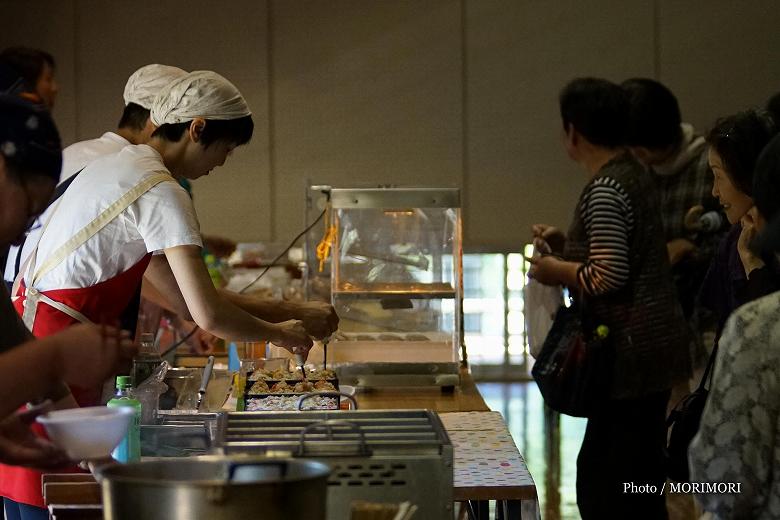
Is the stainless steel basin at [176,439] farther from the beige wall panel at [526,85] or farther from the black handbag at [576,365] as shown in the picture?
the beige wall panel at [526,85]

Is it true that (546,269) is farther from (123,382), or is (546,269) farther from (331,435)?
(331,435)

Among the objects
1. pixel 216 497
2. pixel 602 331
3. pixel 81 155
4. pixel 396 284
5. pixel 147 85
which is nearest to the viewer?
pixel 216 497

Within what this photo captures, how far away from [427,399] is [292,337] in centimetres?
87

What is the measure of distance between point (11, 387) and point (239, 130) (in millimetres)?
1449

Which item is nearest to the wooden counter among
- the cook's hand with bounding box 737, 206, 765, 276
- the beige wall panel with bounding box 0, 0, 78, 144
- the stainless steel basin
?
the cook's hand with bounding box 737, 206, 765, 276

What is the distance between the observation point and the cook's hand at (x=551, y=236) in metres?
4.02

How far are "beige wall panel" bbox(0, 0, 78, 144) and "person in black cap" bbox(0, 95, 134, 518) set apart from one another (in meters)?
7.12

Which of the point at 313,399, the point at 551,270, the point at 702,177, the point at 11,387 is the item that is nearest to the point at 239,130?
the point at 313,399

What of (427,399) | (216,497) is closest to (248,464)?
(216,497)

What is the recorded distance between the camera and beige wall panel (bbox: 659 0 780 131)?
27.2ft

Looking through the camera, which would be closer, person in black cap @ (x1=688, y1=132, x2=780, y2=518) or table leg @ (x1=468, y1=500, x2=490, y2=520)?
person in black cap @ (x1=688, y1=132, x2=780, y2=518)

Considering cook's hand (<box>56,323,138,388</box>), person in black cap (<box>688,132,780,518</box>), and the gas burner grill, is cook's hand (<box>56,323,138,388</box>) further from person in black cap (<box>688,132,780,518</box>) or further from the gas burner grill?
person in black cap (<box>688,132,780,518</box>)

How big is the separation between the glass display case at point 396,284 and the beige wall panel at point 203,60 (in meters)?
4.22

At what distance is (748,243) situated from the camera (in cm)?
277
